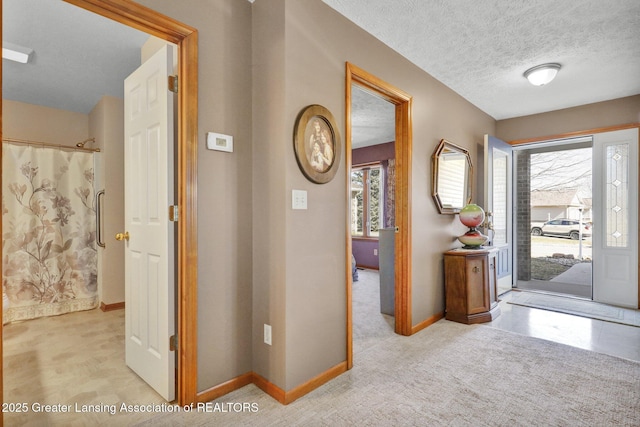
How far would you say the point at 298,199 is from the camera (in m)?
2.01

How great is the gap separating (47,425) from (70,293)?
259 cm

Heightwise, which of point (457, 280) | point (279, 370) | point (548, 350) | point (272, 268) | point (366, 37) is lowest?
point (548, 350)

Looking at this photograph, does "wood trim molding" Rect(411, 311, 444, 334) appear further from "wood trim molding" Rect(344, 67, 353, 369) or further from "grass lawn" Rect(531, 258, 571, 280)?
"grass lawn" Rect(531, 258, 571, 280)

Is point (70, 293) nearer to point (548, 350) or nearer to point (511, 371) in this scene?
point (511, 371)

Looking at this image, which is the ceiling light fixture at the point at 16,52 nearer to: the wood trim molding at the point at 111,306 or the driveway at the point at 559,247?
the wood trim molding at the point at 111,306

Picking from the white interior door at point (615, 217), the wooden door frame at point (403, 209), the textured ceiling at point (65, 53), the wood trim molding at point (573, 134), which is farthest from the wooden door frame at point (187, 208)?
the white interior door at point (615, 217)

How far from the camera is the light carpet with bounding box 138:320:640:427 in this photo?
5.79 feet

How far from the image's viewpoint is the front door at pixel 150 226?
6.27 ft

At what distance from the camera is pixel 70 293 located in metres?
3.83

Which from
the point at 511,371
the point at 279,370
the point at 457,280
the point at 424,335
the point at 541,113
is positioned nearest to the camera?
the point at 279,370

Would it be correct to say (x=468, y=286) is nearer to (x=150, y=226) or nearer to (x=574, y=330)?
(x=574, y=330)

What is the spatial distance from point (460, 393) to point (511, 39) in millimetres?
2768

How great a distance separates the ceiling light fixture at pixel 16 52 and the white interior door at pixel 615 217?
6281mm

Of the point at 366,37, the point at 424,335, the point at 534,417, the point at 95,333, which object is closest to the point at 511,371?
the point at 534,417
